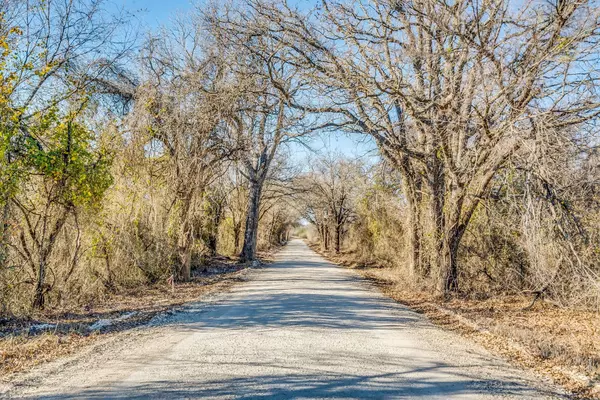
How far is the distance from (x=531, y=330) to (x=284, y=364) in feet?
17.6

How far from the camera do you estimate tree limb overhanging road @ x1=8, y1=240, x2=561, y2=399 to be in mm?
4570

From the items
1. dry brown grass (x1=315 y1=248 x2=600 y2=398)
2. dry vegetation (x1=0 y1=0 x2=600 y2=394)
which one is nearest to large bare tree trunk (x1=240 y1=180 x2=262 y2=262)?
dry vegetation (x1=0 y1=0 x2=600 y2=394)

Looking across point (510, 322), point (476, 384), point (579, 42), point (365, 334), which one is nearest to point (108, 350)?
point (365, 334)

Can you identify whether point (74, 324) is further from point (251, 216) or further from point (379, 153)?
point (251, 216)

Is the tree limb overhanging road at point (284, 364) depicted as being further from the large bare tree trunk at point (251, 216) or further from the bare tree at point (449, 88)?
the large bare tree trunk at point (251, 216)

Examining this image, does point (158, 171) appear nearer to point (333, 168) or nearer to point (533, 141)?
point (533, 141)

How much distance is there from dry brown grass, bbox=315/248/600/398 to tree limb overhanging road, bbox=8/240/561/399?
426 millimetres

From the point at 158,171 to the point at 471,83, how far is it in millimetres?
Result: 10013

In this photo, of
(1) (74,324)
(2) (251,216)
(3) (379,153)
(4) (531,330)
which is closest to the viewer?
(1) (74,324)

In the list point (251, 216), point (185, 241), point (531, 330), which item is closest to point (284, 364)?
point (531, 330)

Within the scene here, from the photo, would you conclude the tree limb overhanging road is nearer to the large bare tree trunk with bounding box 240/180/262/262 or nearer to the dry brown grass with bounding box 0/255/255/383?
the dry brown grass with bounding box 0/255/255/383

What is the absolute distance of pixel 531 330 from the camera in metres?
8.30

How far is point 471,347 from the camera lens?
22.4 feet

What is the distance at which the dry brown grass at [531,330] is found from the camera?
5.66 meters
